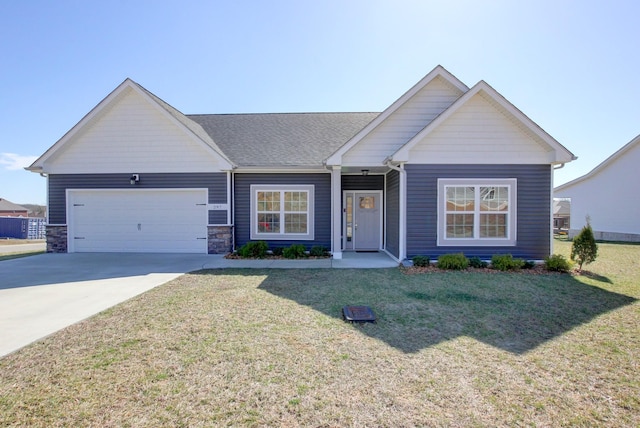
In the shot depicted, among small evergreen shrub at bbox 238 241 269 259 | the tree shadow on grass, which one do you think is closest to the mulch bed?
the tree shadow on grass

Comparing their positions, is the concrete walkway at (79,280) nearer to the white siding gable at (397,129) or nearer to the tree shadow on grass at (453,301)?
the tree shadow on grass at (453,301)

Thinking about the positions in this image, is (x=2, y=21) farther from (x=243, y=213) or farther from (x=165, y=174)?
(x=243, y=213)

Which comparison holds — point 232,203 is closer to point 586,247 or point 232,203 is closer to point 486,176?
point 486,176

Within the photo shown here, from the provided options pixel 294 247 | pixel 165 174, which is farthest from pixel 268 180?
pixel 165 174

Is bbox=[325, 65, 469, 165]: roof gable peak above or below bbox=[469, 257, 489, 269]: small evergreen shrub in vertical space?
above

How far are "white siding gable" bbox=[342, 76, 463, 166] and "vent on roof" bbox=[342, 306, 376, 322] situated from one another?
5520mm

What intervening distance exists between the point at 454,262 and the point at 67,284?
935 centimetres

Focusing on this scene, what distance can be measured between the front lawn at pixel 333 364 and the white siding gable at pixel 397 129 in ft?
16.5

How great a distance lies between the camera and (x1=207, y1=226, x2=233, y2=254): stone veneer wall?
11500mm

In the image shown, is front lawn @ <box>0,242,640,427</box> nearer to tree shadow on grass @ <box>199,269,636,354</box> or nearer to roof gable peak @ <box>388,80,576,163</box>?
tree shadow on grass @ <box>199,269,636,354</box>

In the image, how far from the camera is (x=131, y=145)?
11609 mm

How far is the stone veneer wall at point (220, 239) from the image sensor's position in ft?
37.7

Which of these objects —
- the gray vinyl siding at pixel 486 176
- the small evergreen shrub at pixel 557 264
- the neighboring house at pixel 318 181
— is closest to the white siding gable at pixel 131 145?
the neighboring house at pixel 318 181

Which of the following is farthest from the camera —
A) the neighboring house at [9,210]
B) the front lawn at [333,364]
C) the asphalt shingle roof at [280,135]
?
the neighboring house at [9,210]
